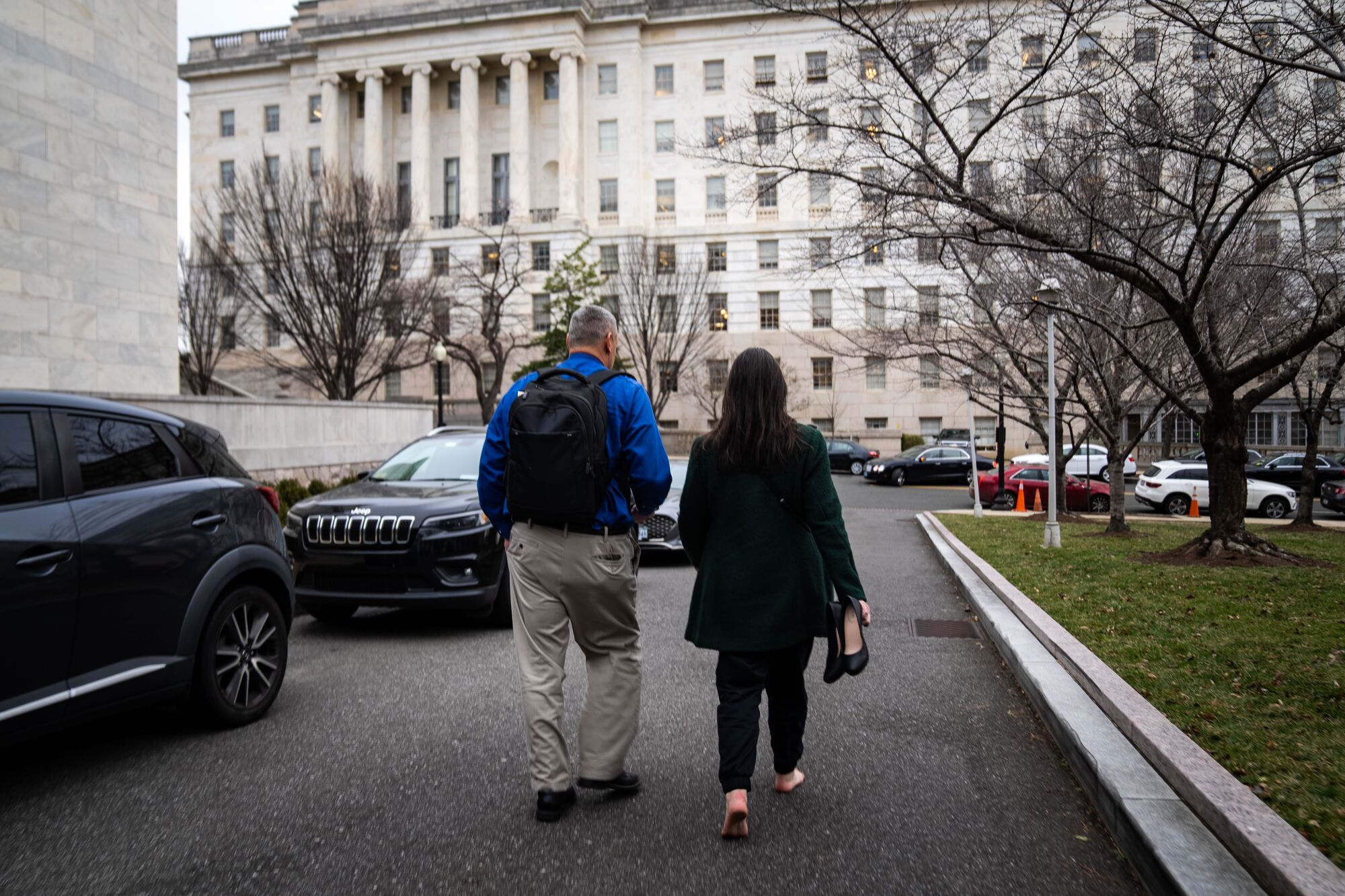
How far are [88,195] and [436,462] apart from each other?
11.0m

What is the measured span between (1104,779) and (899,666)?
2972 mm

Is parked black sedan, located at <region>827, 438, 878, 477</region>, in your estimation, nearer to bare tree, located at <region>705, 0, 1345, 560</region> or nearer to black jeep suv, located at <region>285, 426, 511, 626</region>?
bare tree, located at <region>705, 0, 1345, 560</region>

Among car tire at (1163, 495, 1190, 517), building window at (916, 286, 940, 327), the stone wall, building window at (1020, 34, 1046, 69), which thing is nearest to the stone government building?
car tire at (1163, 495, 1190, 517)

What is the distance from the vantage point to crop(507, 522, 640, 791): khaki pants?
402cm

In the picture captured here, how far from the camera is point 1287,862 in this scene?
9.98 ft

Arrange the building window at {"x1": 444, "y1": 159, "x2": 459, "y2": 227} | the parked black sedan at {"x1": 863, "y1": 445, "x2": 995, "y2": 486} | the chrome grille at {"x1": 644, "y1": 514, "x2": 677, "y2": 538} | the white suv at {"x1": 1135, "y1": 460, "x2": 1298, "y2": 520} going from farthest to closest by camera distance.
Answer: the building window at {"x1": 444, "y1": 159, "x2": 459, "y2": 227} < the parked black sedan at {"x1": 863, "y1": 445, "x2": 995, "y2": 486} < the white suv at {"x1": 1135, "y1": 460, "x2": 1298, "y2": 520} < the chrome grille at {"x1": 644, "y1": 514, "x2": 677, "y2": 538}

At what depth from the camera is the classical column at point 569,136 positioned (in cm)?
5522

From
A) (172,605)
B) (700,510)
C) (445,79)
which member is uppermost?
(445,79)

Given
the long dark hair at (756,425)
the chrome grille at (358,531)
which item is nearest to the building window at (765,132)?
the chrome grille at (358,531)

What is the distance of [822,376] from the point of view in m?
54.9

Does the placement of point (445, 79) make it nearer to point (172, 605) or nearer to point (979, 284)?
point (979, 284)

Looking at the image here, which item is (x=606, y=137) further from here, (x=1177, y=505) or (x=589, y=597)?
(x=589, y=597)

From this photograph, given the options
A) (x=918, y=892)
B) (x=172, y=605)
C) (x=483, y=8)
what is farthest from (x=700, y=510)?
(x=483, y=8)

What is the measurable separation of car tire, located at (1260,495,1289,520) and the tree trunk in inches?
415
